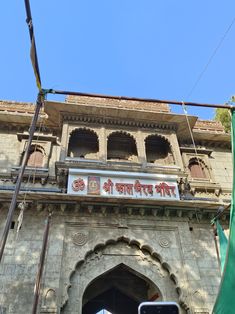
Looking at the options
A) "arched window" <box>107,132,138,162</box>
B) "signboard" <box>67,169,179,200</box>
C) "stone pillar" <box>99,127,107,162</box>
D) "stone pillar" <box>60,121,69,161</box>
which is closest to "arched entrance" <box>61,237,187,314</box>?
"signboard" <box>67,169,179,200</box>

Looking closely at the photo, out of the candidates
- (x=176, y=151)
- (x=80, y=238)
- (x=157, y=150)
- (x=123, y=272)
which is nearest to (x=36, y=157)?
(x=80, y=238)

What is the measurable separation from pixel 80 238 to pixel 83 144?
5160 millimetres

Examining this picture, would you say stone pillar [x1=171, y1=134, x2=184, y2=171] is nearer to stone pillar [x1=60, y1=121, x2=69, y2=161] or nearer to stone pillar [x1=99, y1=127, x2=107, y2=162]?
stone pillar [x1=99, y1=127, x2=107, y2=162]

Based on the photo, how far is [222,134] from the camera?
15117 millimetres

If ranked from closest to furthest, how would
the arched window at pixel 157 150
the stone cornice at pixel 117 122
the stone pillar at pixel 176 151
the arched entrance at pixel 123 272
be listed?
the arched entrance at pixel 123 272, the stone pillar at pixel 176 151, the stone cornice at pixel 117 122, the arched window at pixel 157 150

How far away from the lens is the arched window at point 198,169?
13836mm

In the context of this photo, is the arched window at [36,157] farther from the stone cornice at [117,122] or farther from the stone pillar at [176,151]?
the stone pillar at [176,151]

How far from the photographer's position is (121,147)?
14.6 metres

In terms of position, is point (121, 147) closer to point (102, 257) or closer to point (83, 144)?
point (83, 144)

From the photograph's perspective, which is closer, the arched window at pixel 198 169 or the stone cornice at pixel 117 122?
the stone cornice at pixel 117 122

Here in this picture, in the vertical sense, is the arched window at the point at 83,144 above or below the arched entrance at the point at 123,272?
above

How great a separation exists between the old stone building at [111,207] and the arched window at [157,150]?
54 mm

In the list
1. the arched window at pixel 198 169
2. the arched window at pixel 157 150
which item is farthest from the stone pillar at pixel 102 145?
the arched window at pixel 198 169

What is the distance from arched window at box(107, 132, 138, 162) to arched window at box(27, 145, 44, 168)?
10.4 feet
